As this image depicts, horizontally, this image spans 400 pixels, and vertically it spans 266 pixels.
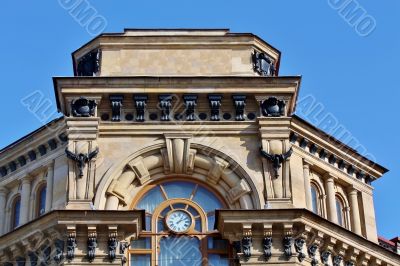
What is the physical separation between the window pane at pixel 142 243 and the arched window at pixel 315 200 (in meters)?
5.98

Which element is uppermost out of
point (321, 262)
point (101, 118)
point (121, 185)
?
point (101, 118)

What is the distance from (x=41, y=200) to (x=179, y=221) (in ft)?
16.5

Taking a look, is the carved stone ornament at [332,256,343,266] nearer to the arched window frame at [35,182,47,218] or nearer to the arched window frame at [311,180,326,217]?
the arched window frame at [311,180,326,217]

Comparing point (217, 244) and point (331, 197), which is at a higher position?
point (331, 197)

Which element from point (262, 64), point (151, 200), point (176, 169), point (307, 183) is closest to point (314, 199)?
point (307, 183)

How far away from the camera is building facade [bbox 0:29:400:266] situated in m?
31.1

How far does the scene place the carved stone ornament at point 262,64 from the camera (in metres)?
34.8

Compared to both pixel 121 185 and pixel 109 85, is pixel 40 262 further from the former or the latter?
pixel 109 85

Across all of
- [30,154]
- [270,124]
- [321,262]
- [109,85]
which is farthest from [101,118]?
[321,262]

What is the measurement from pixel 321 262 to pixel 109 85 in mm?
8655

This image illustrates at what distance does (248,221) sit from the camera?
3100 cm

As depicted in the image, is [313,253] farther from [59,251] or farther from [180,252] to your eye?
[59,251]

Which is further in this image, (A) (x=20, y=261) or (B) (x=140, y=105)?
(B) (x=140, y=105)

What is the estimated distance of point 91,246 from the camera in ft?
100
